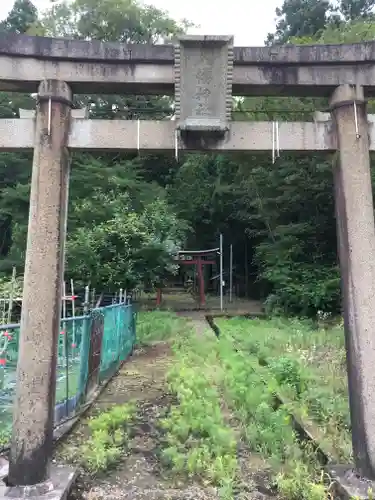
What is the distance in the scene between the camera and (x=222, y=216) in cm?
2912

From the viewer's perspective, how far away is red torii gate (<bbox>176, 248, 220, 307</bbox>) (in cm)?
2376

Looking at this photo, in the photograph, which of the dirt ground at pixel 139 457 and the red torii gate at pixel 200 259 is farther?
the red torii gate at pixel 200 259

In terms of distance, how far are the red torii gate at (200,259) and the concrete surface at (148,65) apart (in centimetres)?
1877

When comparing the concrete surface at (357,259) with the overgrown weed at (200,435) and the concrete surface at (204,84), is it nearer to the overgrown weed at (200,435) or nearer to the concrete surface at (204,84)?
the concrete surface at (204,84)

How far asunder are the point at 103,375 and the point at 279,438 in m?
4.67

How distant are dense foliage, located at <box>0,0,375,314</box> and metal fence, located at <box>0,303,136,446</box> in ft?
11.9

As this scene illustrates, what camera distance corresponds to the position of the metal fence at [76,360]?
6.11m

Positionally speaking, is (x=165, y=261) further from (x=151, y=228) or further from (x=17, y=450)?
(x=17, y=450)

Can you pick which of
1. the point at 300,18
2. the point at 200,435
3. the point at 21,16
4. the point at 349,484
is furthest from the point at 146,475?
the point at 21,16

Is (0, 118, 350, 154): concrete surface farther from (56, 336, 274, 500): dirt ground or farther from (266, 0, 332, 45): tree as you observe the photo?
(266, 0, 332, 45): tree

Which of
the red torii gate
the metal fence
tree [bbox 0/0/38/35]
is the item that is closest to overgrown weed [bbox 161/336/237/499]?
the metal fence

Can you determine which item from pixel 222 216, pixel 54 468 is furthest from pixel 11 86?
pixel 222 216

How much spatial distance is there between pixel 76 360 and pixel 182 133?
18.4 feet

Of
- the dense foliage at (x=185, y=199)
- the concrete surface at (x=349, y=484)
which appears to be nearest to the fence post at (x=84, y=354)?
the dense foliage at (x=185, y=199)
